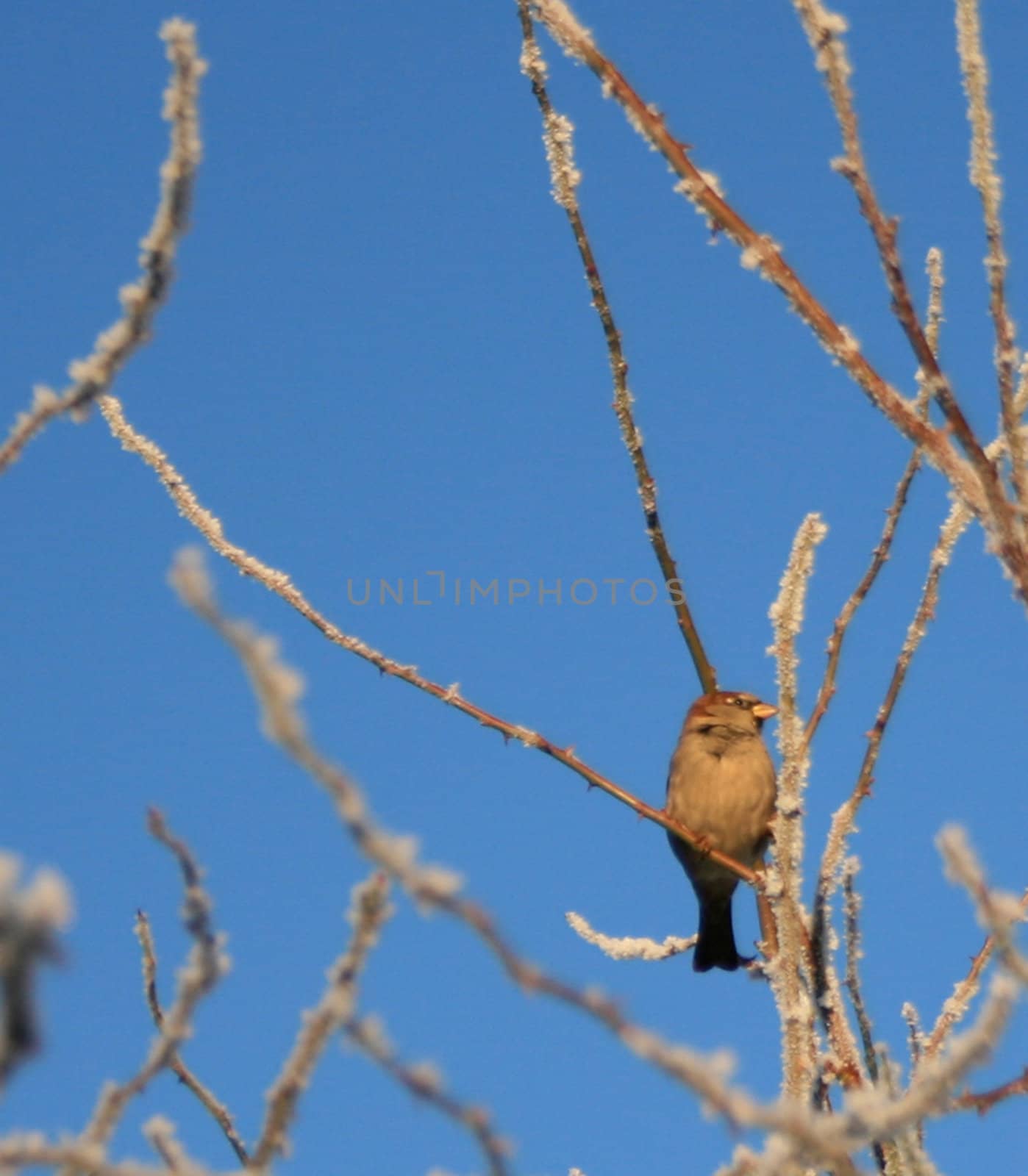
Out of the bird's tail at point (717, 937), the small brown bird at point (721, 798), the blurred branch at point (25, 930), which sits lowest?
the blurred branch at point (25, 930)

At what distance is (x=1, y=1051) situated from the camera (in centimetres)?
62

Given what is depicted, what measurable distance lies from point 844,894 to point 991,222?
1.25 m

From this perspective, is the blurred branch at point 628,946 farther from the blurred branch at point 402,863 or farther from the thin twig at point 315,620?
the blurred branch at point 402,863

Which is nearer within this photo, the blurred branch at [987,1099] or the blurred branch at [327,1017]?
the blurred branch at [327,1017]

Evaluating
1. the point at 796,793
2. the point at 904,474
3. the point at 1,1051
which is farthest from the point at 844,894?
the point at 1,1051

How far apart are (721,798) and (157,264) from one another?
475 centimetres

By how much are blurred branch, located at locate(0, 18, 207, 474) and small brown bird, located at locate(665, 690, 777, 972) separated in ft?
14.1

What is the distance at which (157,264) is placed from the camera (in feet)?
3.41

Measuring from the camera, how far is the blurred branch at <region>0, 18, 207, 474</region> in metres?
0.98

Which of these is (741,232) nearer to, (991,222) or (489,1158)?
(991,222)

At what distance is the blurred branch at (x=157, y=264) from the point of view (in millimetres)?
980

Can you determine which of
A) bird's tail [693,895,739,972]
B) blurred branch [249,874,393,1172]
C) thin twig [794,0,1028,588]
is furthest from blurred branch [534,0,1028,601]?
bird's tail [693,895,739,972]

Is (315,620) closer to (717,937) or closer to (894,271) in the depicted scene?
(894,271)

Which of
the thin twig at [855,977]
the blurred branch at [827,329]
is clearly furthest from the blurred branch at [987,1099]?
the blurred branch at [827,329]
